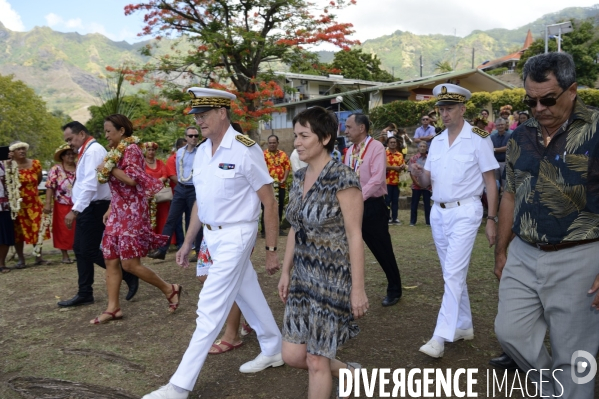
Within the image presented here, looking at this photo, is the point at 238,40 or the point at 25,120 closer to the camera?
the point at 238,40

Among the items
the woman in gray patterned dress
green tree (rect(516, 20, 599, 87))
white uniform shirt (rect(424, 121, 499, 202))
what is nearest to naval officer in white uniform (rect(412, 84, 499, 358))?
white uniform shirt (rect(424, 121, 499, 202))

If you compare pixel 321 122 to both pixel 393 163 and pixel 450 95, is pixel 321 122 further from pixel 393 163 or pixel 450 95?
pixel 393 163

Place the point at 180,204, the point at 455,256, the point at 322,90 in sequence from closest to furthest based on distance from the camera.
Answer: the point at 455,256
the point at 180,204
the point at 322,90

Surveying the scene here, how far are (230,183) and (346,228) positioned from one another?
3.92ft

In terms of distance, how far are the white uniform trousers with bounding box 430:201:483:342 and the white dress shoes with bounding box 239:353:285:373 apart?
1313 millimetres

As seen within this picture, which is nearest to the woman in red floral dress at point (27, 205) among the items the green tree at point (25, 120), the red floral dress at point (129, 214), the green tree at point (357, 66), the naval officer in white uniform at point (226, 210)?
the red floral dress at point (129, 214)

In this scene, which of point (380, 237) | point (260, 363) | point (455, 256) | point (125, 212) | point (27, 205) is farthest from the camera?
point (27, 205)

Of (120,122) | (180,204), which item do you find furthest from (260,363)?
(180,204)

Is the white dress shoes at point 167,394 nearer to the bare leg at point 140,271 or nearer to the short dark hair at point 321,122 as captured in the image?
the short dark hair at point 321,122

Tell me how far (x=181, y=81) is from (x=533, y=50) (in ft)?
94.8

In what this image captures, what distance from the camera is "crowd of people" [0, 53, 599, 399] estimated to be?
286 centimetres

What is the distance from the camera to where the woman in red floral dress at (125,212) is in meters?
5.32

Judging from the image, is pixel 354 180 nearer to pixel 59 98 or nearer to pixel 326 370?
pixel 326 370

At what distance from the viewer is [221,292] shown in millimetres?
3781
